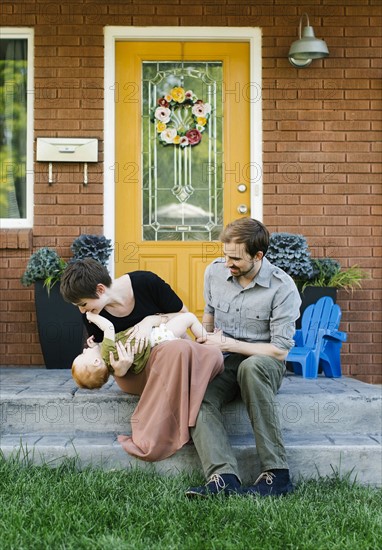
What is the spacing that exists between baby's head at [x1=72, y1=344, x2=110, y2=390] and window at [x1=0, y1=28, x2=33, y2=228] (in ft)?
8.12

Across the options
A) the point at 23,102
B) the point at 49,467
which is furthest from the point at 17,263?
the point at 49,467

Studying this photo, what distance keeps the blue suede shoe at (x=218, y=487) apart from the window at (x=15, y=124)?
3.15m

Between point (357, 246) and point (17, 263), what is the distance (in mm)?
2561

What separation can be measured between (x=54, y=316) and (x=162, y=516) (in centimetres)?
264

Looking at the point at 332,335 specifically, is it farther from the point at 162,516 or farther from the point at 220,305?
the point at 162,516

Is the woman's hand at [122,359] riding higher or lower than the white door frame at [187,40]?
lower

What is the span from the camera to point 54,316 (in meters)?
5.41

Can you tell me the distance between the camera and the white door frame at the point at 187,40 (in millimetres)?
5809

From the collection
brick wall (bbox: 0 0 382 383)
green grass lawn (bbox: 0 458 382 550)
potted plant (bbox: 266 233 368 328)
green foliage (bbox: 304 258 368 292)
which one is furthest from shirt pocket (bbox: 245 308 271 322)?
brick wall (bbox: 0 0 382 383)

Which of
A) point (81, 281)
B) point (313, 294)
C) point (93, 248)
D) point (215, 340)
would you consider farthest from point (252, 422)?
point (93, 248)

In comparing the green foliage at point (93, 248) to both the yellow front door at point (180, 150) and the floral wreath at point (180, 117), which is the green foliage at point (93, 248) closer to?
the yellow front door at point (180, 150)

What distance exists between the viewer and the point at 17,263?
19.0 ft

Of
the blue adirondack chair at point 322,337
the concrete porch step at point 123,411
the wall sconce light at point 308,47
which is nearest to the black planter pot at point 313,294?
the blue adirondack chair at point 322,337

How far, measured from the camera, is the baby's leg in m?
3.77
